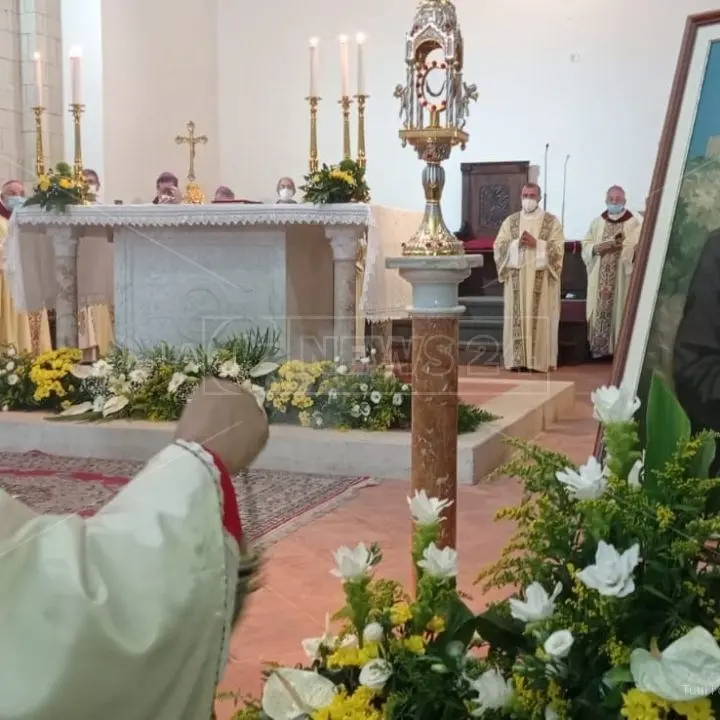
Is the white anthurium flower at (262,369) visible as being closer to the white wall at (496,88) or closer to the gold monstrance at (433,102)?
the gold monstrance at (433,102)

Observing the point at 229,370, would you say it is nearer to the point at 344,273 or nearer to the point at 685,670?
the point at 344,273

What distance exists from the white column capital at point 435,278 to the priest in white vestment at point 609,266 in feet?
26.0

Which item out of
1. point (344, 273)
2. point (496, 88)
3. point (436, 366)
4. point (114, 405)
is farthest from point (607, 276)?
point (436, 366)

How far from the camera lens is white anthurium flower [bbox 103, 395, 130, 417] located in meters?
5.71

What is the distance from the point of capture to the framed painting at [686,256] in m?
2.52

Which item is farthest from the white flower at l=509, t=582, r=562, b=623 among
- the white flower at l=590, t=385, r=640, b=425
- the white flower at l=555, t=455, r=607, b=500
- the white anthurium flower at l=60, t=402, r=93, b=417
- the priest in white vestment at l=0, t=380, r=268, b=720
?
the white anthurium flower at l=60, t=402, r=93, b=417

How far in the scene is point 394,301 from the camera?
6.22 metres

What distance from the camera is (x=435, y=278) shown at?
269 cm

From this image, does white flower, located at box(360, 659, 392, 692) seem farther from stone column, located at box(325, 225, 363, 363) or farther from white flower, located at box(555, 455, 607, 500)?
stone column, located at box(325, 225, 363, 363)

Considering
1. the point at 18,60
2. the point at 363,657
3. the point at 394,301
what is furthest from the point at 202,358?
the point at 18,60

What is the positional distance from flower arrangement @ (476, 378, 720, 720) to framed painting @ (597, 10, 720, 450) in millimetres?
1197

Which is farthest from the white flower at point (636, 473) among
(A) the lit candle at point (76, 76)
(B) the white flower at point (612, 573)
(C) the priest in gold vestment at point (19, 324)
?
(C) the priest in gold vestment at point (19, 324)

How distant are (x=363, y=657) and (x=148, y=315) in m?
5.16

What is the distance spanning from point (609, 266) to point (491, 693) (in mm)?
9554
